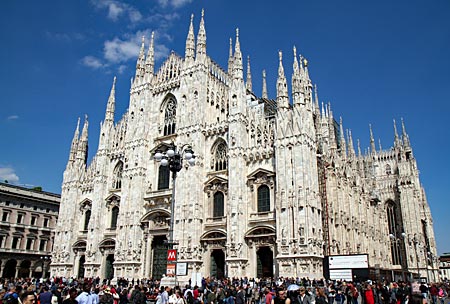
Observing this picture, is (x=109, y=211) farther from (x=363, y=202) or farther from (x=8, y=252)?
(x=363, y=202)

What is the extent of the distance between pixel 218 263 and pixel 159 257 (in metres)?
6.41

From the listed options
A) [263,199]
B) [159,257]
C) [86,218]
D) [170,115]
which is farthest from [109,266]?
[263,199]

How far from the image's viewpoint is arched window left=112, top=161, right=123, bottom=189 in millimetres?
43050

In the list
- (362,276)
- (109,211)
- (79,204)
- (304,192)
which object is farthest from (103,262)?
(362,276)

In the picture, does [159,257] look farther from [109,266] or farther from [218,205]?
[218,205]

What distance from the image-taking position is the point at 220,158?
36.6m

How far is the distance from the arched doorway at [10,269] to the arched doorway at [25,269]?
84 centimetres

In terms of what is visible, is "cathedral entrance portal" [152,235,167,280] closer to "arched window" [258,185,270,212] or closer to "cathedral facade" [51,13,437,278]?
"cathedral facade" [51,13,437,278]

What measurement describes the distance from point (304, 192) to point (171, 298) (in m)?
17.4

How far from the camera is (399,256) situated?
5903 cm

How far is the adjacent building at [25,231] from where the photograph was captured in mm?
51656

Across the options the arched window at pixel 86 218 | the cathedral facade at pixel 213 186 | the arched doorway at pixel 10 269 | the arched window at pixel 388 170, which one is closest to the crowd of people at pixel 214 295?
the cathedral facade at pixel 213 186

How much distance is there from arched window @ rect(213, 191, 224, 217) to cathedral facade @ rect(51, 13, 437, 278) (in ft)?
0.30

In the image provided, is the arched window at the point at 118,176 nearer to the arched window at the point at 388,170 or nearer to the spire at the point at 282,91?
the spire at the point at 282,91
